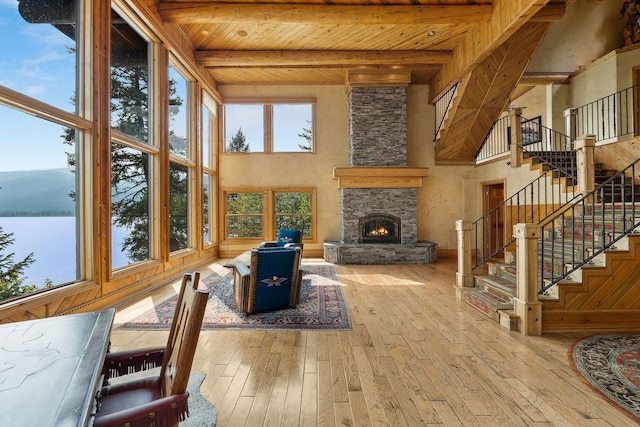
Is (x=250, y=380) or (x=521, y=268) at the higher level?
(x=521, y=268)

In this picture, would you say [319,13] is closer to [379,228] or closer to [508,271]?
[508,271]

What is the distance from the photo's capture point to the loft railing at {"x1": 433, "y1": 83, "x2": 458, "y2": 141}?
291 inches

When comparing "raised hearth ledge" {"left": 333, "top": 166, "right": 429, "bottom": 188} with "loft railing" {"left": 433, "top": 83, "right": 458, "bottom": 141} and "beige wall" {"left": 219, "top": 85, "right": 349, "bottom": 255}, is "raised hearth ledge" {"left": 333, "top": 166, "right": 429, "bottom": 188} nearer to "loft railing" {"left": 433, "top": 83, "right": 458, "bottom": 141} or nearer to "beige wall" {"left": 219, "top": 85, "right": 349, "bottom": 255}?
"beige wall" {"left": 219, "top": 85, "right": 349, "bottom": 255}

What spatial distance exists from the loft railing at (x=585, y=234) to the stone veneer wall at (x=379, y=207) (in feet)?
10.7

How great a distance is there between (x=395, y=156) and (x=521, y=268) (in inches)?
208

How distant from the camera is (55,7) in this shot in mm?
3447

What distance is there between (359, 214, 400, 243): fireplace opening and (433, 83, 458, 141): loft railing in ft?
8.40

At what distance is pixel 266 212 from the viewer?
28.5 ft

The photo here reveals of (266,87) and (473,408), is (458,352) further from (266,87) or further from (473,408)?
(266,87)

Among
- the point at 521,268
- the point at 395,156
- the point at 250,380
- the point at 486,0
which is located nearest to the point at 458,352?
the point at 521,268

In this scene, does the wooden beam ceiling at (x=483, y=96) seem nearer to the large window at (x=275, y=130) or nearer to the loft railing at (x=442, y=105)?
the loft railing at (x=442, y=105)

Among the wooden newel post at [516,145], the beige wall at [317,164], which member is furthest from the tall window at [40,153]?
the wooden newel post at [516,145]

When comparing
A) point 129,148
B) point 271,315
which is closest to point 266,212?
point 129,148

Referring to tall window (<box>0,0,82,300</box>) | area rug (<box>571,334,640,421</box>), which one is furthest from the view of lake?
area rug (<box>571,334,640,421</box>)
